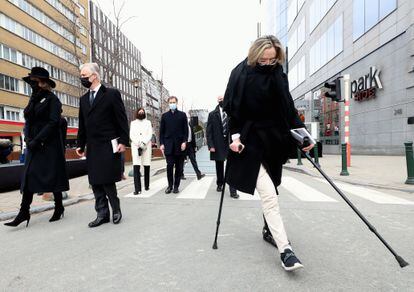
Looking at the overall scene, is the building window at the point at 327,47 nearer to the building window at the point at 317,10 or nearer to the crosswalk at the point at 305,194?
the building window at the point at 317,10

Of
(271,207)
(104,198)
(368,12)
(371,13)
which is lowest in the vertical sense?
(104,198)

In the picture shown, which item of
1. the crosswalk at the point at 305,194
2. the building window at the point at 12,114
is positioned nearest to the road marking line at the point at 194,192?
the crosswalk at the point at 305,194

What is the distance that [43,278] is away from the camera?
2.45 metres

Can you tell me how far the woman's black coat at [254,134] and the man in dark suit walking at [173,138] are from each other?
3.64 metres

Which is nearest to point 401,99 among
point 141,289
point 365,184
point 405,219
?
point 365,184

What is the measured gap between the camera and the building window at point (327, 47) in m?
23.7

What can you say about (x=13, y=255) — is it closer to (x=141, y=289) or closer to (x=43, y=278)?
(x=43, y=278)

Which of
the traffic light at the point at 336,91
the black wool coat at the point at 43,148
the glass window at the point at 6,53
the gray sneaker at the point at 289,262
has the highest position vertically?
the glass window at the point at 6,53

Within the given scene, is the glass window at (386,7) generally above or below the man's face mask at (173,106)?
above

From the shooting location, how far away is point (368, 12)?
19.2 meters

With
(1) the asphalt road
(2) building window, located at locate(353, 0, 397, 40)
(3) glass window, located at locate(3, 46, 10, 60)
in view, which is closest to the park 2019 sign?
(2) building window, located at locate(353, 0, 397, 40)

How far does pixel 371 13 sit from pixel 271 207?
20637mm

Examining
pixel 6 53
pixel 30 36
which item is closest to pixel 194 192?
pixel 6 53

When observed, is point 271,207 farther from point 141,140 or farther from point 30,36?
point 30,36
